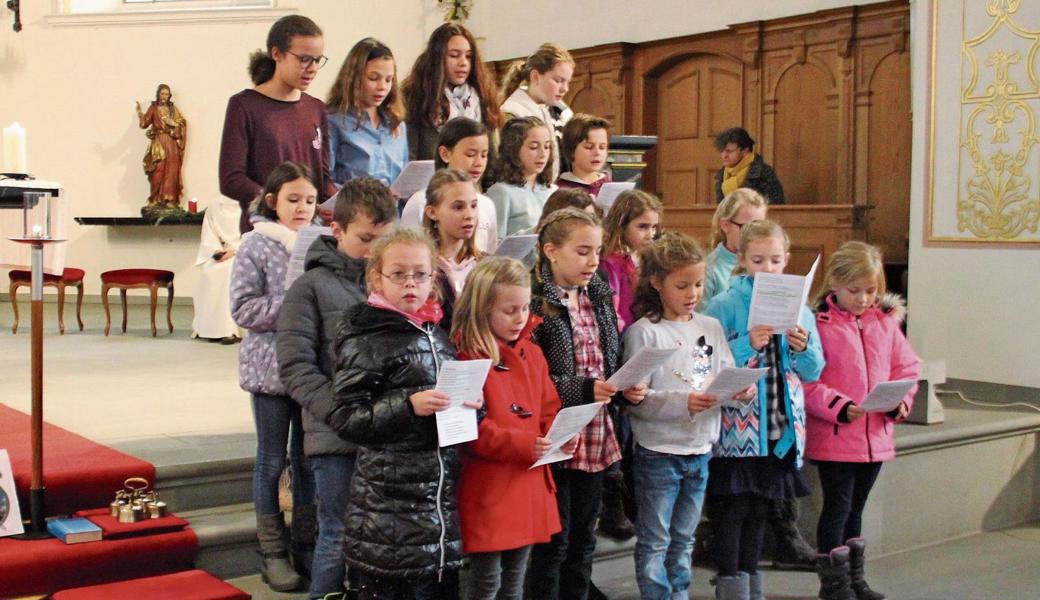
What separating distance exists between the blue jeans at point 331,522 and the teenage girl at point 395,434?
31cm

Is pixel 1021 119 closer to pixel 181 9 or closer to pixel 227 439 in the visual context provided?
pixel 227 439

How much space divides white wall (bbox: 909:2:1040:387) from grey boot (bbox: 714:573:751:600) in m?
2.92

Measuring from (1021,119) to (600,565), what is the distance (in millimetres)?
3407

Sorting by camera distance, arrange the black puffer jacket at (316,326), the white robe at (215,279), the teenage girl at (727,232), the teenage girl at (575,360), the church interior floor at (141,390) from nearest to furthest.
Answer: the black puffer jacket at (316,326), the teenage girl at (575,360), the teenage girl at (727,232), the church interior floor at (141,390), the white robe at (215,279)

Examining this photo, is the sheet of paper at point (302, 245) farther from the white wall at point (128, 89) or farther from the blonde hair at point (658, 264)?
the white wall at point (128, 89)

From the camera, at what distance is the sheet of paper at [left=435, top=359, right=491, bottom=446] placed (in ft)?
8.71

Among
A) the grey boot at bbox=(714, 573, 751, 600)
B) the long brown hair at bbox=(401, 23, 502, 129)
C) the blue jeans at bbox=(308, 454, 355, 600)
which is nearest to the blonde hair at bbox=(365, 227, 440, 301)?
the blue jeans at bbox=(308, 454, 355, 600)

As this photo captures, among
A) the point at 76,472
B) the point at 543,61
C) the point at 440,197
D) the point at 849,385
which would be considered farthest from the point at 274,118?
the point at 849,385

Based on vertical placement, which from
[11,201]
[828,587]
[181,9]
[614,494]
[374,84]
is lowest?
[828,587]

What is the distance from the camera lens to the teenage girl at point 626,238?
3.75 meters

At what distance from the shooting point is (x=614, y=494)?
417cm

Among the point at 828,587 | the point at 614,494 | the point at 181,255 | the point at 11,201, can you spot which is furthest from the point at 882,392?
the point at 181,255

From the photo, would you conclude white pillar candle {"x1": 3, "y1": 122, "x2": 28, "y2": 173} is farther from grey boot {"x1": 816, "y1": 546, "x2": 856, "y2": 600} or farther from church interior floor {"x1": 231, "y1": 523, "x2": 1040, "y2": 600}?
grey boot {"x1": 816, "y1": 546, "x2": 856, "y2": 600}

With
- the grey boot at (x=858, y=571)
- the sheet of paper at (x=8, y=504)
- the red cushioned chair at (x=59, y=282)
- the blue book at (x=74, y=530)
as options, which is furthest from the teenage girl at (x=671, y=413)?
the red cushioned chair at (x=59, y=282)
